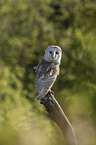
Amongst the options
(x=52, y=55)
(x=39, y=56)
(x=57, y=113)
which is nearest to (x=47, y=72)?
(x=52, y=55)

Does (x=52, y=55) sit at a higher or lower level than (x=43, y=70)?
higher

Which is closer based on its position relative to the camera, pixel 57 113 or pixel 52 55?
pixel 57 113

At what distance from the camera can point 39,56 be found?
7.46 m

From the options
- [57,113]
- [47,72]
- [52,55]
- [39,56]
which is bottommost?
[57,113]

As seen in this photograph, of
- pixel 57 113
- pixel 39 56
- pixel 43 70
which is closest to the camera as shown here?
pixel 57 113

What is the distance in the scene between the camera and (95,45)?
5.07 meters

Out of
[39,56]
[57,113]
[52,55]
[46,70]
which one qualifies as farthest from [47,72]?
→ [39,56]

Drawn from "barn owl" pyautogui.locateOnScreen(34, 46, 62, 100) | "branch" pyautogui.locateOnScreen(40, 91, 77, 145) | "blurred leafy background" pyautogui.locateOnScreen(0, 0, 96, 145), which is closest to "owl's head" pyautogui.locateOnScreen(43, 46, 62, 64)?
"barn owl" pyautogui.locateOnScreen(34, 46, 62, 100)

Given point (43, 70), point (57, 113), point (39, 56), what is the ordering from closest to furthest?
point (57, 113)
point (43, 70)
point (39, 56)

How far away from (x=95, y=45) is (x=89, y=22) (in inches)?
53.2

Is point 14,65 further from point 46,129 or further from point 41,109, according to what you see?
point 46,129

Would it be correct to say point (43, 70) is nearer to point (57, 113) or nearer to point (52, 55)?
point (52, 55)

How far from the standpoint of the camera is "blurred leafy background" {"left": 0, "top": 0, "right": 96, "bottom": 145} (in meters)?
4.97

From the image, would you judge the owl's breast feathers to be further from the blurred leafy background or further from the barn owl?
the blurred leafy background
